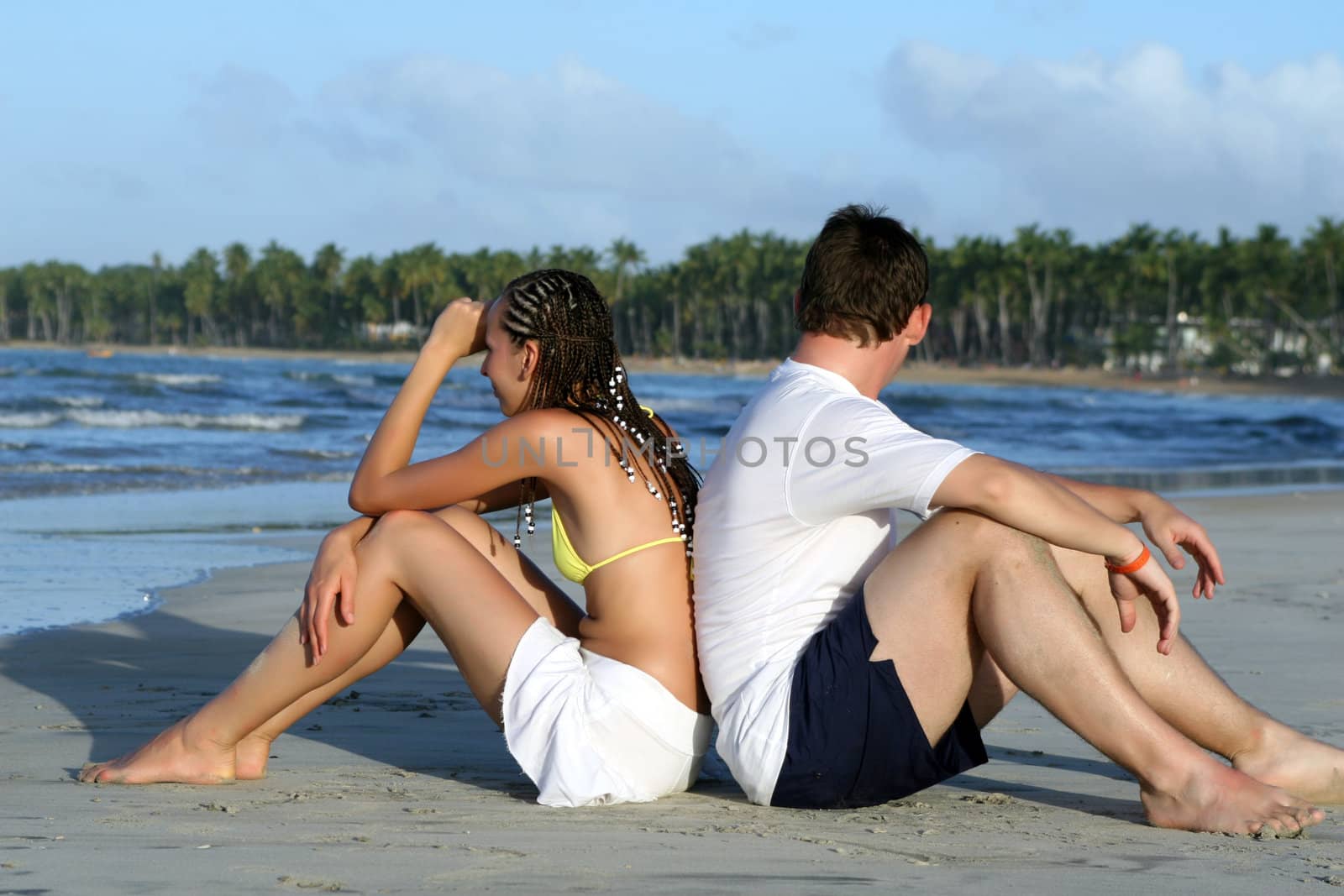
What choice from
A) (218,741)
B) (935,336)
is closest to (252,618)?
(218,741)

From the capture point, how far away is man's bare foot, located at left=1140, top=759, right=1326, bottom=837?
2738 millimetres

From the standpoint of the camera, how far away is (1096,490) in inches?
122

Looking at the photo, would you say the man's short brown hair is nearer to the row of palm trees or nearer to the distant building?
the row of palm trees

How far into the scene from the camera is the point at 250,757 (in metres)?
3.33

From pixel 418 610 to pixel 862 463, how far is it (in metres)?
1.13

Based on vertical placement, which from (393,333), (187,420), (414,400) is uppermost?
(393,333)

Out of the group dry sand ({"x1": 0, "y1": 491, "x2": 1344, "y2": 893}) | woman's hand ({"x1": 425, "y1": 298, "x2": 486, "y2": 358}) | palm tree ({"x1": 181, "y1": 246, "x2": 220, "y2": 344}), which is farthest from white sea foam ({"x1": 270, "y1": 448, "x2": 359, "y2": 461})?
palm tree ({"x1": 181, "y1": 246, "x2": 220, "y2": 344})

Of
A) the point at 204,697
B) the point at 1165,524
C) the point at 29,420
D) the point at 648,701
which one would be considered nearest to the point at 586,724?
the point at 648,701

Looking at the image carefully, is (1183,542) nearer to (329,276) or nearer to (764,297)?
(764,297)

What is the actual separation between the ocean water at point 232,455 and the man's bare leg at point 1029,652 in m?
4.29

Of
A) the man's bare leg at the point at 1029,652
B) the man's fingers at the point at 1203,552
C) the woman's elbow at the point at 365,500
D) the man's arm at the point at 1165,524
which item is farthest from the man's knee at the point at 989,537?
the woman's elbow at the point at 365,500

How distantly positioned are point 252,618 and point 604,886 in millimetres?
4319

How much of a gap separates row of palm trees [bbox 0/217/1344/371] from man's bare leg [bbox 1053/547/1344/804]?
6732 centimetres

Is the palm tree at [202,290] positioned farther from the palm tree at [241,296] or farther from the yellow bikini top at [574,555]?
the yellow bikini top at [574,555]
